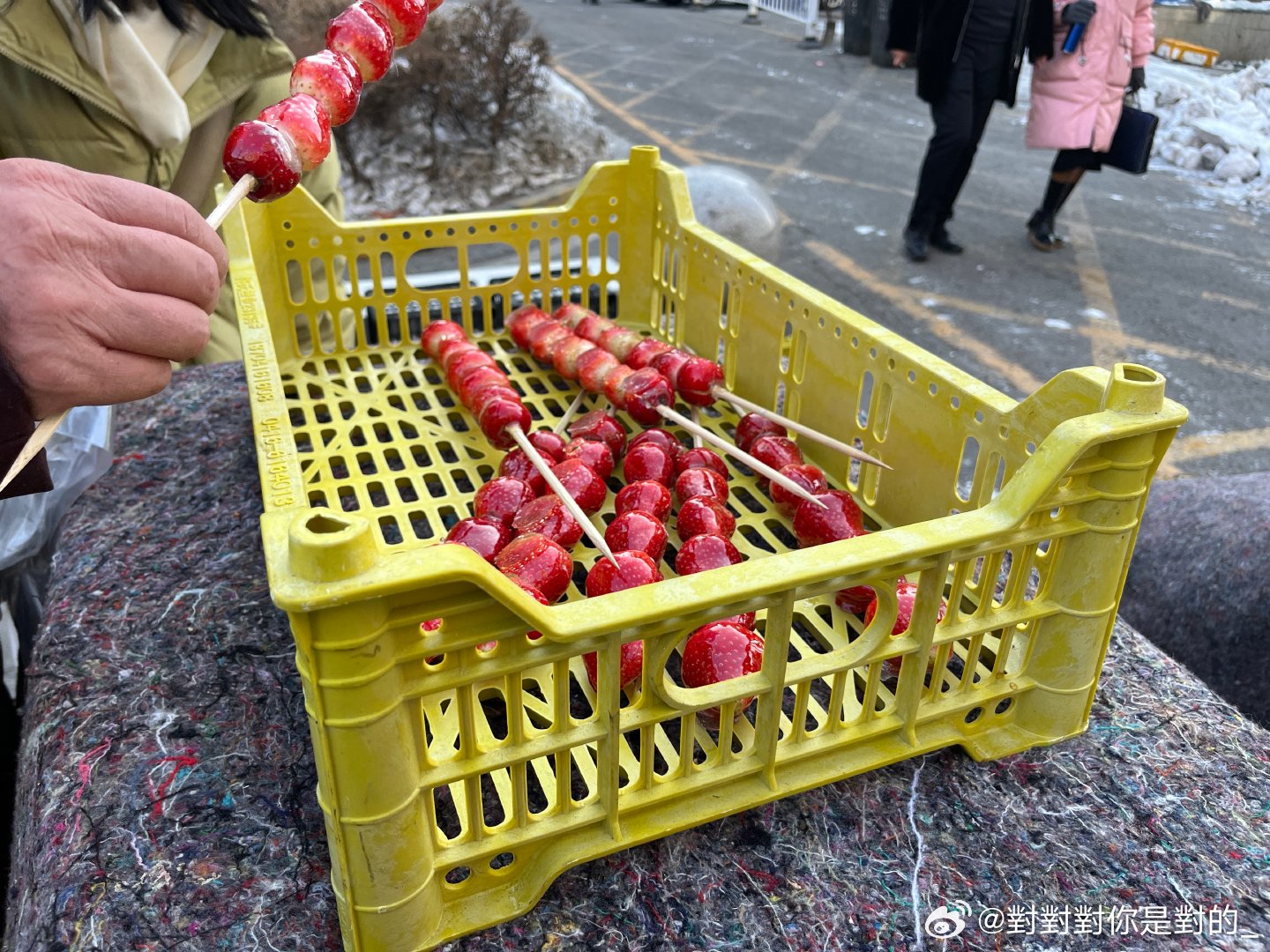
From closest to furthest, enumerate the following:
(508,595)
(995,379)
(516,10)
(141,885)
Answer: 1. (508,595)
2. (141,885)
3. (995,379)
4. (516,10)

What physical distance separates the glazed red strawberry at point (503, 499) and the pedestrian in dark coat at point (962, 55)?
5622mm

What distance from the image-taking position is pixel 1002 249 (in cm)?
773

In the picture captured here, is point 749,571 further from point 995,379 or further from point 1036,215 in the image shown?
point 1036,215

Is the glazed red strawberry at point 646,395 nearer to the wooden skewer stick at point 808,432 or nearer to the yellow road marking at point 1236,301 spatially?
the wooden skewer stick at point 808,432

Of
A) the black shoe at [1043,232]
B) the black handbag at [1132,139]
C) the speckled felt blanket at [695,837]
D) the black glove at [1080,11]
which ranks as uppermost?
the black glove at [1080,11]

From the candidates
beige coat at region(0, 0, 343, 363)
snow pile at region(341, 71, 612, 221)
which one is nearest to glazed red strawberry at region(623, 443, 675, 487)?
beige coat at region(0, 0, 343, 363)

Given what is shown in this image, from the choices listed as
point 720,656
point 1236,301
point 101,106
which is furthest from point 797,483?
point 1236,301

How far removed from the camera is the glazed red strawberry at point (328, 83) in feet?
6.52

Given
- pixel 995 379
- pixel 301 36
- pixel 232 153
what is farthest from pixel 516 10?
pixel 232 153

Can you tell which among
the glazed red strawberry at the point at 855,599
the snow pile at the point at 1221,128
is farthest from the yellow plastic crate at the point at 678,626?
the snow pile at the point at 1221,128

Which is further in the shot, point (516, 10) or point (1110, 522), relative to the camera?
point (516, 10)

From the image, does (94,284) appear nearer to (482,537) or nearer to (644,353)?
(482,537)

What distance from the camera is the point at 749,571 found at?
1.35 metres

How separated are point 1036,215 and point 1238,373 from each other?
2418 millimetres
